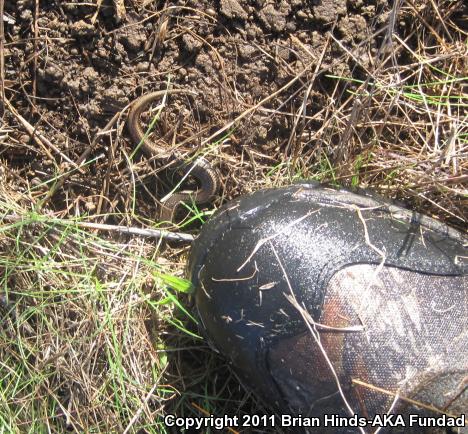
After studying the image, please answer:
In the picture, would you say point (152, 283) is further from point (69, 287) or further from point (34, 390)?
point (34, 390)

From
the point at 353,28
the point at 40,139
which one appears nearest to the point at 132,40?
the point at 40,139

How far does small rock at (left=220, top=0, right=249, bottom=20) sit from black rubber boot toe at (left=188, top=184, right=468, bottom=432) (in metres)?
0.76

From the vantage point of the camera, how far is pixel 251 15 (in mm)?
2719

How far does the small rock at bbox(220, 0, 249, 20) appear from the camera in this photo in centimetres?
269

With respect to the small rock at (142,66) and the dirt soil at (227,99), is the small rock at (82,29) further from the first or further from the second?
the small rock at (142,66)

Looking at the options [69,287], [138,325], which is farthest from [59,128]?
[138,325]

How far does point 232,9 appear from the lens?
2.70 m

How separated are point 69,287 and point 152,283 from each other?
31cm

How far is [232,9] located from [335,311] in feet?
3.96

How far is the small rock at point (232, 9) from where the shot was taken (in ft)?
8.84

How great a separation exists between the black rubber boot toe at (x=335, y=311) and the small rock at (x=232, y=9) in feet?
2.49

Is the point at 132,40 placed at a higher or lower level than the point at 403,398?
higher

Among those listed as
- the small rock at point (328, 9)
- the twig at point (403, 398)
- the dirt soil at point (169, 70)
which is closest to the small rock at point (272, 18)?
the dirt soil at point (169, 70)

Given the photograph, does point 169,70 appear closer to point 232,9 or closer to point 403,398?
point 232,9
